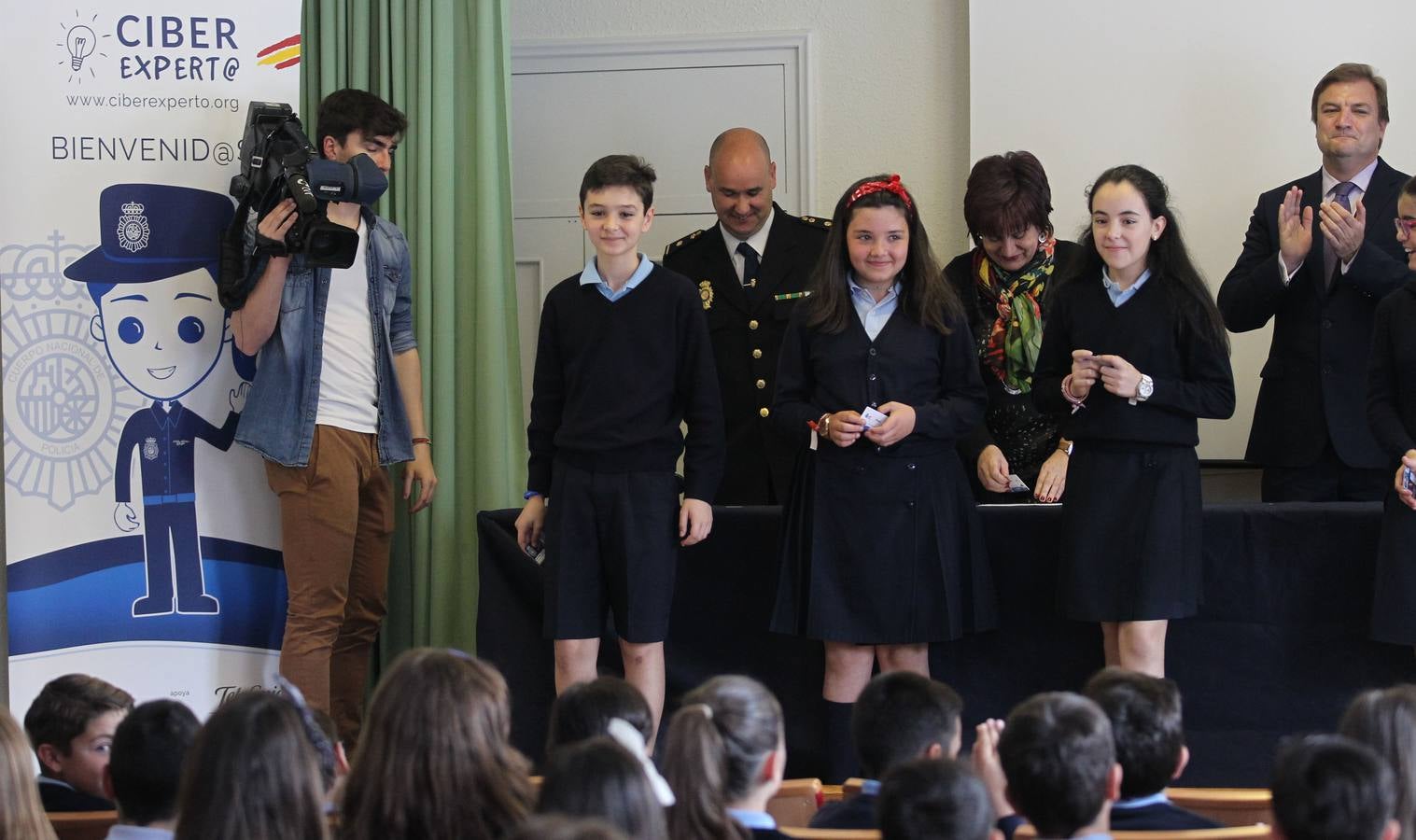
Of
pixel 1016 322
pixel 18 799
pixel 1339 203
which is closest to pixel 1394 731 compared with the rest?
pixel 18 799

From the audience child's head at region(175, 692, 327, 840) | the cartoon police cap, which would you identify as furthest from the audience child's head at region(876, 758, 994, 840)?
the cartoon police cap

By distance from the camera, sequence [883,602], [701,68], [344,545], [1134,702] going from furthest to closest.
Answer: [701,68] < [344,545] < [883,602] < [1134,702]

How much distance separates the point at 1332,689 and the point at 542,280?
2872 mm

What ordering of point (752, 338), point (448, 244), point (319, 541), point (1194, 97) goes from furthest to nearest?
point (1194, 97) → point (448, 244) → point (752, 338) → point (319, 541)

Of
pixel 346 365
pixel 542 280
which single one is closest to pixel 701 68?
pixel 542 280

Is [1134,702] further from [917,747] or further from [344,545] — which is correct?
[344,545]

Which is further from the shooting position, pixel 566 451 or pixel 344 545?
pixel 344 545

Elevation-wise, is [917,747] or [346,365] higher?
[346,365]

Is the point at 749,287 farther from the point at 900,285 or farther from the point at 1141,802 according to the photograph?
the point at 1141,802

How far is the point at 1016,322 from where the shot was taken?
12.3 feet

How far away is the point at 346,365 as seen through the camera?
3.66 m

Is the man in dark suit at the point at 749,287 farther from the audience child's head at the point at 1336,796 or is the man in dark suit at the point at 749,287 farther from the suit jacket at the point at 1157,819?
the audience child's head at the point at 1336,796

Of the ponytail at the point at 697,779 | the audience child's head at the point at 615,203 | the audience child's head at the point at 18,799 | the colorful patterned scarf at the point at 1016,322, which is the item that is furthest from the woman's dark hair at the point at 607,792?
the colorful patterned scarf at the point at 1016,322

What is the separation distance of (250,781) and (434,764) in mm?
227
